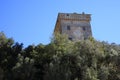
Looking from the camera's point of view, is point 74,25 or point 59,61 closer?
point 59,61

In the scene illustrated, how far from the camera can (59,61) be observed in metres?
31.3

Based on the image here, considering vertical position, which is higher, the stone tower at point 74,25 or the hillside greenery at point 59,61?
the stone tower at point 74,25

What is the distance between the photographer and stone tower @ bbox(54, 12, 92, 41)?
177ft

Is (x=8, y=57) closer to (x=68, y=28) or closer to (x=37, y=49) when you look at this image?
(x=37, y=49)

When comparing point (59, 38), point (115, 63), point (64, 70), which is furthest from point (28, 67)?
point (115, 63)

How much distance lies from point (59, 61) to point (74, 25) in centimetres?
2411

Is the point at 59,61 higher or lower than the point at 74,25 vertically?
lower

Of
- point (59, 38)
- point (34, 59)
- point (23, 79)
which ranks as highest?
point (59, 38)

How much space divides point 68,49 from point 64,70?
148 inches

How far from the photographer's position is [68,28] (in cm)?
5403

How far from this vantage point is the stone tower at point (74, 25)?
54.0 m

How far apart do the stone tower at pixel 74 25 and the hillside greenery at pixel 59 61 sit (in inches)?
689

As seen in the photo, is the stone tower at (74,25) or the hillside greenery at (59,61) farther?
the stone tower at (74,25)

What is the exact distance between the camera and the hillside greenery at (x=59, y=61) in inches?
1201
